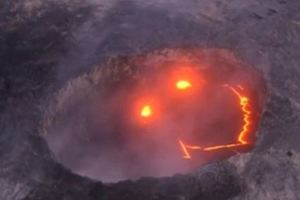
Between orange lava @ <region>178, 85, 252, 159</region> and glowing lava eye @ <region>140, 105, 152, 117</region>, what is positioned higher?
orange lava @ <region>178, 85, 252, 159</region>

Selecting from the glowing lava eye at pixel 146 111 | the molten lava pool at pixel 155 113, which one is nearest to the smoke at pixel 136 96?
the molten lava pool at pixel 155 113

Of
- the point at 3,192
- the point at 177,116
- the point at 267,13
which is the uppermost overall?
the point at 267,13

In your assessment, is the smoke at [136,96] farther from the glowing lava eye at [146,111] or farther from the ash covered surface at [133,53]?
the glowing lava eye at [146,111]

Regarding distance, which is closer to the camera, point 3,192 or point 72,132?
point 3,192

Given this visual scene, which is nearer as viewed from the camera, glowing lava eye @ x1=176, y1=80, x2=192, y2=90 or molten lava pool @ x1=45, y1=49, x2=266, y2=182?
molten lava pool @ x1=45, y1=49, x2=266, y2=182

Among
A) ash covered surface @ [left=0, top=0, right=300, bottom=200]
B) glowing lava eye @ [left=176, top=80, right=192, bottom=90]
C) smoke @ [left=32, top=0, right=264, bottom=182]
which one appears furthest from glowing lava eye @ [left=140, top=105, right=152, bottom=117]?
ash covered surface @ [left=0, top=0, right=300, bottom=200]

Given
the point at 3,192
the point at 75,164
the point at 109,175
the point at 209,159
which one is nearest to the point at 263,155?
the point at 209,159

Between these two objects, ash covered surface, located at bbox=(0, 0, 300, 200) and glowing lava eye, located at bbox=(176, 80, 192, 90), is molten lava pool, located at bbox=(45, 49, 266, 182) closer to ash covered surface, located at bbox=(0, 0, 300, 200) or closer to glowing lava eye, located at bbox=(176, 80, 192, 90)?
glowing lava eye, located at bbox=(176, 80, 192, 90)

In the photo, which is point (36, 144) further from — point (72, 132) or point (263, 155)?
point (263, 155)
